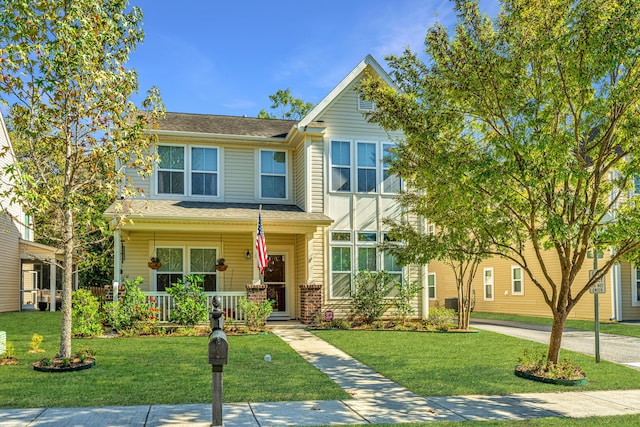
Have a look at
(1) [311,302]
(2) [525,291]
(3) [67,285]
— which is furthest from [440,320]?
(3) [67,285]

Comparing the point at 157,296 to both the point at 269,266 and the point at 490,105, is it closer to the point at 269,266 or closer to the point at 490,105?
the point at 269,266

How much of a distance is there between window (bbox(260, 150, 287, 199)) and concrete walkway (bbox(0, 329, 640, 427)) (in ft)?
32.6

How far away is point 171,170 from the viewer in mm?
17203

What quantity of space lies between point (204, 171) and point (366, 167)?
5.23m

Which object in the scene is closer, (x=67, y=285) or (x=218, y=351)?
(x=218, y=351)

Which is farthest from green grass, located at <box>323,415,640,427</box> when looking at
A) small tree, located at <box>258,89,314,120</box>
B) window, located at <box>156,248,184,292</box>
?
small tree, located at <box>258,89,314,120</box>

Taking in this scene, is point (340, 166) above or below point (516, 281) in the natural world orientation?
above

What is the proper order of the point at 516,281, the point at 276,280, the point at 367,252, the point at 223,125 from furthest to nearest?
1. the point at 516,281
2. the point at 223,125
3. the point at 276,280
4. the point at 367,252

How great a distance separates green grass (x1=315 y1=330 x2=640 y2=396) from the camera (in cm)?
877

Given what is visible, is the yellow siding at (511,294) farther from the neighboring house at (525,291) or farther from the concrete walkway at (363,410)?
the concrete walkway at (363,410)

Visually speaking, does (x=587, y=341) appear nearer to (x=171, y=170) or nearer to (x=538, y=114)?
(x=538, y=114)

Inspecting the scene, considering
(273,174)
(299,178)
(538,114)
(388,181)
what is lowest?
(538,114)

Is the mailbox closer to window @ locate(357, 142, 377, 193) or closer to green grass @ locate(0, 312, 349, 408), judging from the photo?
green grass @ locate(0, 312, 349, 408)

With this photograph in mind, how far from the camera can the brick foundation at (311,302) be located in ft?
52.2
